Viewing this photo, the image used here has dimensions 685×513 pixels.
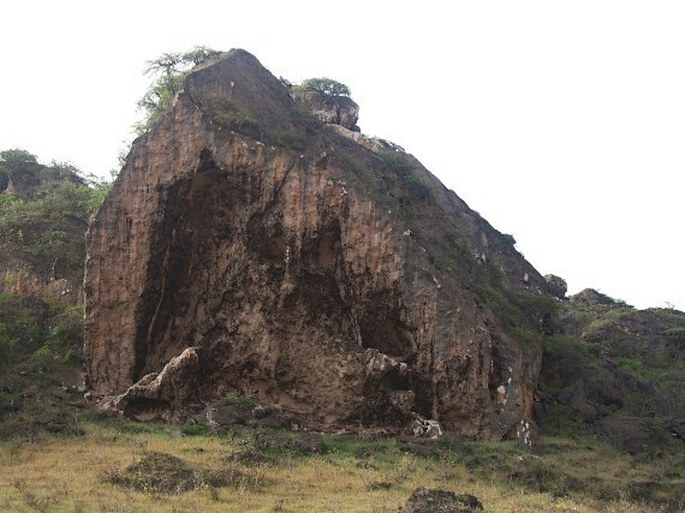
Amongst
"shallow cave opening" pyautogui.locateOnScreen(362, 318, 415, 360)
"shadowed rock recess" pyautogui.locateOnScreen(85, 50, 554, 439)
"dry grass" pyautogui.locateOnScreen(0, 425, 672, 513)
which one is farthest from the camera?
"shallow cave opening" pyautogui.locateOnScreen(362, 318, 415, 360)

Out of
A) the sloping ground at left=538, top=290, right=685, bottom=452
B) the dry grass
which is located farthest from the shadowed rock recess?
the sloping ground at left=538, top=290, right=685, bottom=452

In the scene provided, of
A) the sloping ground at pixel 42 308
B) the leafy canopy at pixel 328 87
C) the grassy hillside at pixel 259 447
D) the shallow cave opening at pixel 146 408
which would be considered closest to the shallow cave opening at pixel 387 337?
the grassy hillside at pixel 259 447

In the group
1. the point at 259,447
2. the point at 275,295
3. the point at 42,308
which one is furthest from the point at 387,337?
the point at 42,308

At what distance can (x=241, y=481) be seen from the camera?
49.9 feet

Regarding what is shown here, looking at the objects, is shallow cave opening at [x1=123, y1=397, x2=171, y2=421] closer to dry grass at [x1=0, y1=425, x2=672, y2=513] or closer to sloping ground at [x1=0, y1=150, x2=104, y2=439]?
sloping ground at [x1=0, y1=150, x2=104, y2=439]

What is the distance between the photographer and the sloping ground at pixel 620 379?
25406 millimetres

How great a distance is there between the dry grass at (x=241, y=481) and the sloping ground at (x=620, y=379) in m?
4.42

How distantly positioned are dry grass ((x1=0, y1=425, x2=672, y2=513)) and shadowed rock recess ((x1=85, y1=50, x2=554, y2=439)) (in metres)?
2.81

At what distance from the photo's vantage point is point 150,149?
24422mm

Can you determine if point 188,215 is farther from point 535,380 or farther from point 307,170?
point 535,380

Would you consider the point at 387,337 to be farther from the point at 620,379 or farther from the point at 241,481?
the point at 620,379

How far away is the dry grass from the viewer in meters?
13.3

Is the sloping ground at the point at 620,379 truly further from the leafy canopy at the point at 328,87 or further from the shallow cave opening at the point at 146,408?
the leafy canopy at the point at 328,87

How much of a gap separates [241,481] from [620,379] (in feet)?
66.9
